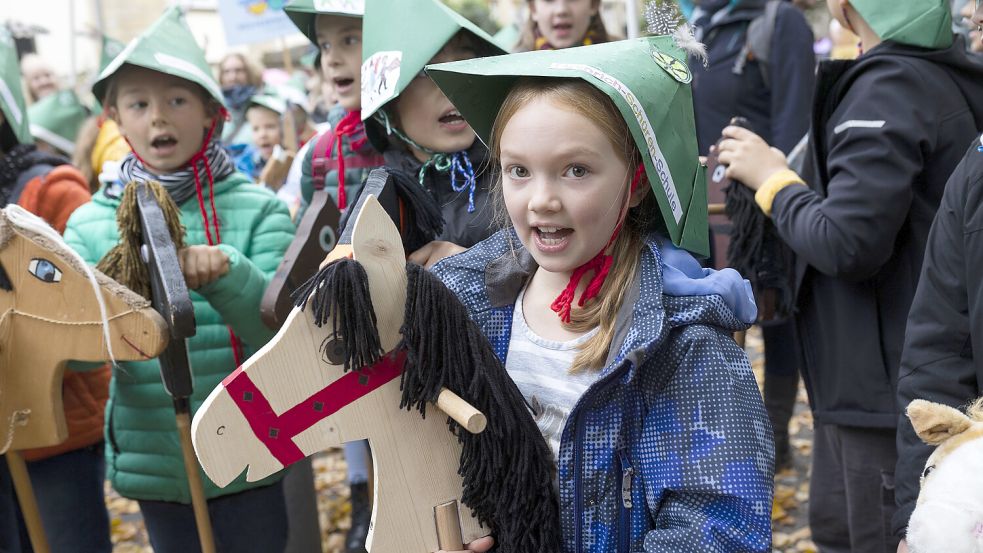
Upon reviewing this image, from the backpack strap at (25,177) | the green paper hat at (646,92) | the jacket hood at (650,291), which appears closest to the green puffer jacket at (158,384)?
the backpack strap at (25,177)

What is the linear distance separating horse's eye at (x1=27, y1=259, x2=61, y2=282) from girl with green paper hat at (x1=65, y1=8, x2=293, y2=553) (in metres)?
0.43

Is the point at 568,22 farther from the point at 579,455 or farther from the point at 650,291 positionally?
the point at 579,455

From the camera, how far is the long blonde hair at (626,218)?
165cm

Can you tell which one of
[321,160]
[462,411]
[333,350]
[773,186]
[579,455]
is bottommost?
[579,455]

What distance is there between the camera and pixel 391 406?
1646mm

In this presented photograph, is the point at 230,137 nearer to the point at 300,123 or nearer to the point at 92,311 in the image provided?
the point at 300,123

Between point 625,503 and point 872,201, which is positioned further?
point 872,201

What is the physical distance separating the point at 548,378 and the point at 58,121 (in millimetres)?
5640

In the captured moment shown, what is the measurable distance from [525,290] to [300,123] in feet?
18.8

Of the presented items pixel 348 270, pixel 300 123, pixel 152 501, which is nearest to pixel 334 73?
pixel 152 501

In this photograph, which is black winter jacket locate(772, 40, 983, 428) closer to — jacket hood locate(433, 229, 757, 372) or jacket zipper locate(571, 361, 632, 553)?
jacket hood locate(433, 229, 757, 372)

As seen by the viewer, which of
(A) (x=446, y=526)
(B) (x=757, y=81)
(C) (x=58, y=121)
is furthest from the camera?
(C) (x=58, y=121)

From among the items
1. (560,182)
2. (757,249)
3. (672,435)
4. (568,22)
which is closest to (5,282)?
(560,182)

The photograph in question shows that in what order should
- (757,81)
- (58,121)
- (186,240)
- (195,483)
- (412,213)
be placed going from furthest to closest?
1. (58,121)
2. (757,81)
3. (186,240)
4. (195,483)
5. (412,213)
